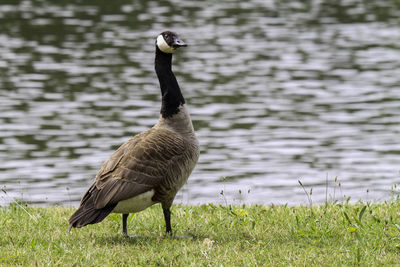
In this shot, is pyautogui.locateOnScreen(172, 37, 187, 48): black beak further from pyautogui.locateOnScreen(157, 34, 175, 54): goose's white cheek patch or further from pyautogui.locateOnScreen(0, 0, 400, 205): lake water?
pyautogui.locateOnScreen(0, 0, 400, 205): lake water

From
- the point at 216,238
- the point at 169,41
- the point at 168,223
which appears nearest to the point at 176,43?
the point at 169,41

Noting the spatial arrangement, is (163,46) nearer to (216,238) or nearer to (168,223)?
(168,223)

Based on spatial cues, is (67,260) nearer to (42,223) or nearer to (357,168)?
(42,223)

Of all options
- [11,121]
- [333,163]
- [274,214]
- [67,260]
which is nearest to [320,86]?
[333,163]

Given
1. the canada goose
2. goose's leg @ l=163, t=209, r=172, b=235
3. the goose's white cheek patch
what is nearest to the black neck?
the canada goose

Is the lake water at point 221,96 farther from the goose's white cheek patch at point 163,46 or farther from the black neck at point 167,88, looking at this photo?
the goose's white cheek patch at point 163,46

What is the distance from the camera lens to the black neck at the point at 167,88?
8.70 meters

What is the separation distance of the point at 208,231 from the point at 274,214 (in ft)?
3.65

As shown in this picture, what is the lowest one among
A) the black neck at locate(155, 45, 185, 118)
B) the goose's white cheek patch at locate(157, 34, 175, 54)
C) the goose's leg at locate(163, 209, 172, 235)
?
the goose's leg at locate(163, 209, 172, 235)

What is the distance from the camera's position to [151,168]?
791 centimetres

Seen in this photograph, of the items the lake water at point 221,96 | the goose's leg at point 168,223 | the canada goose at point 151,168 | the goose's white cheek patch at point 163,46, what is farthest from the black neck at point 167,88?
the lake water at point 221,96

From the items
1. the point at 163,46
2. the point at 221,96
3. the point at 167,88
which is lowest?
the point at 221,96

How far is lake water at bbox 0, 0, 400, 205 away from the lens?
1561cm

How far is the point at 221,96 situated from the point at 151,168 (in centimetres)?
1514
